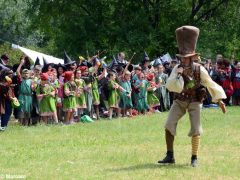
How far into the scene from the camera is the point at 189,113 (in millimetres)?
9930

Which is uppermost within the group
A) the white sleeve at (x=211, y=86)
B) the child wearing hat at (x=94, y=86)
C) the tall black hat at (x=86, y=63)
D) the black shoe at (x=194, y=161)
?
the tall black hat at (x=86, y=63)

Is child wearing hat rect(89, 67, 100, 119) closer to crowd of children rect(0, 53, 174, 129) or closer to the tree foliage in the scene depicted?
crowd of children rect(0, 53, 174, 129)

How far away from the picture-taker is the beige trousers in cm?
980

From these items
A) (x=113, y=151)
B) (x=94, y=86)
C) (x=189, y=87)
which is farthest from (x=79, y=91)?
(x=189, y=87)

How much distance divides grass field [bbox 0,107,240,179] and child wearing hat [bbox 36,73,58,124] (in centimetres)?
82

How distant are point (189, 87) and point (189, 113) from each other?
1.45 feet

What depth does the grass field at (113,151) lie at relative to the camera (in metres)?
9.14

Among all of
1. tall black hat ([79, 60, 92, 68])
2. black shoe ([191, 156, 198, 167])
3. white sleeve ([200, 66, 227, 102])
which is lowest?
black shoe ([191, 156, 198, 167])

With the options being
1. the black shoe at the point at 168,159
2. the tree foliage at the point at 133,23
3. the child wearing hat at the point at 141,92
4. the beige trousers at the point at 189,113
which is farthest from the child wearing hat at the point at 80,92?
the tree foliage at the point at 133,23

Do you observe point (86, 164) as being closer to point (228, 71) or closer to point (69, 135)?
point (69, 135)

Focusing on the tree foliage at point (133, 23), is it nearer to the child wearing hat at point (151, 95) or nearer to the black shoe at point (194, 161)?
the child wearing hat at point (151, 95)

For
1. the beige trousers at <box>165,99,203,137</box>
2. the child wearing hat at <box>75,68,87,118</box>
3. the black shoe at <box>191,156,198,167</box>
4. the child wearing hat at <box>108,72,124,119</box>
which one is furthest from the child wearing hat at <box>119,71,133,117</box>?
the black shoe at <box>191,156,198,167</box>

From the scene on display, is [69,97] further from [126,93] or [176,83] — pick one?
[176,83]

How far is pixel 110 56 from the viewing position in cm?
2766
